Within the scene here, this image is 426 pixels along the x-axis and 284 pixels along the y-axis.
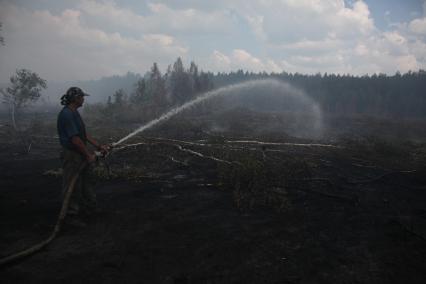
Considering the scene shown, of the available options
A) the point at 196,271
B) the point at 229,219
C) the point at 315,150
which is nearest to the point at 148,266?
the point at 196,271

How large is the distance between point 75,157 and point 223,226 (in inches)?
127

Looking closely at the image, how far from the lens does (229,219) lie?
6.66 m

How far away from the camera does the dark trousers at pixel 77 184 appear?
20.7 feet

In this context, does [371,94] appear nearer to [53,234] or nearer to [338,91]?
[338,91]

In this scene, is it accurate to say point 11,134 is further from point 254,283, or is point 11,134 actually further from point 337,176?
point 254,283

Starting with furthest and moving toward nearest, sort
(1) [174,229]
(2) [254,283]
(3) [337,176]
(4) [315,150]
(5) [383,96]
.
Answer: (5) [383,96]
(4) [315,150]
(3) [337,176]
(1) [174,229]
(2) [254,283]

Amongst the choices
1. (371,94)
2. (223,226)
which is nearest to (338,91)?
(371,94)

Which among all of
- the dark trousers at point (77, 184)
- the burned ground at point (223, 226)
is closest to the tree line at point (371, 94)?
the burned ground at point (223, 226)

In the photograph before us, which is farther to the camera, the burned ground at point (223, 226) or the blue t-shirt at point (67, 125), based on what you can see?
the blue t-shirt at point (67, 125)

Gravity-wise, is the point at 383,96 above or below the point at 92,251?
above

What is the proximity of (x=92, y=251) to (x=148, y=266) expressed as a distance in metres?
1.03

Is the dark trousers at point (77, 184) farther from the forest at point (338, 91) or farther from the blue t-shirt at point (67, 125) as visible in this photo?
the forest at point (338, 91)

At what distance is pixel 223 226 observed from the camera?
6.25 meters

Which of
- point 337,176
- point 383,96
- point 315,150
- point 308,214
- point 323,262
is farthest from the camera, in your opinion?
point 383,96
